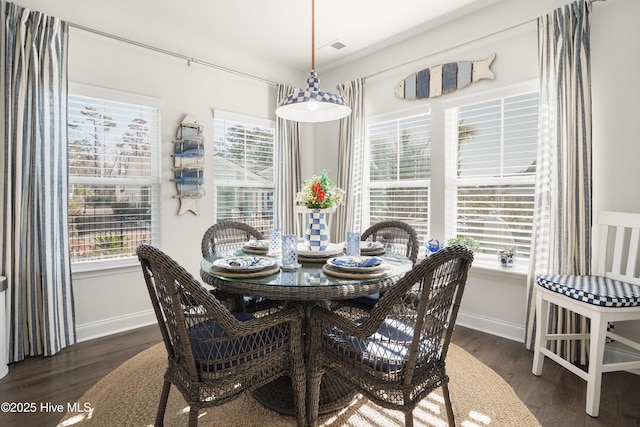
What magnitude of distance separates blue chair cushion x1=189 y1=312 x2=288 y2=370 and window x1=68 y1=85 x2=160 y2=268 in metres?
1.92

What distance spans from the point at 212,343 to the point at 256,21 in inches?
114

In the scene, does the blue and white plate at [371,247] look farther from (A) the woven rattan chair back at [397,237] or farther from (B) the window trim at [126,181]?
(B) the window trim at [126,181]

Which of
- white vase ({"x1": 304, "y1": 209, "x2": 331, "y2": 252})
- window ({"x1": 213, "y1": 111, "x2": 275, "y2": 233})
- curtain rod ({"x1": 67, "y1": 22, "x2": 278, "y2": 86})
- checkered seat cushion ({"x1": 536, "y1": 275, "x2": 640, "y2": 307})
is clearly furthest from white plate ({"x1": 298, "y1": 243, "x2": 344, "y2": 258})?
curtain rod ({"x1": 67, "y1": 22, "x2": 278, "y2": 86})

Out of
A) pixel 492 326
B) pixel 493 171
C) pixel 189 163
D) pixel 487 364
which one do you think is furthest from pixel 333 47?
pixel 487 364

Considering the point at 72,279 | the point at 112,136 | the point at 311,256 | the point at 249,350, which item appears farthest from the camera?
the point at 112,136

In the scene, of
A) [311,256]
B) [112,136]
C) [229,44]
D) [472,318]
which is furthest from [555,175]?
[112,136]

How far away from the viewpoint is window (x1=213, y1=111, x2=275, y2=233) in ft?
12.2

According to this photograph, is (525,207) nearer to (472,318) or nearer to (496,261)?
(496,261)

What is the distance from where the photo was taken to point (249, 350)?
5.09 feet

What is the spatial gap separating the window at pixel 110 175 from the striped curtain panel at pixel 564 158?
3.26 m

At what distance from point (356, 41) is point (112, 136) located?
2.52 m

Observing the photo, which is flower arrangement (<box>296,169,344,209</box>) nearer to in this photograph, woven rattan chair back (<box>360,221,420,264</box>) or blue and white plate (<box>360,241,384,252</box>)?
blue and white plate (<box>360,241,384,252</box>)

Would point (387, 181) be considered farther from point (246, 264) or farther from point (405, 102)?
point (246, 264)

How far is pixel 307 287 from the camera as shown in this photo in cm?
151
